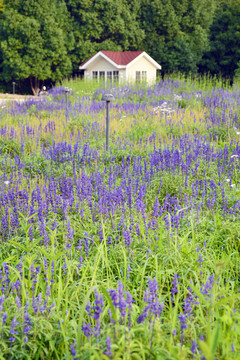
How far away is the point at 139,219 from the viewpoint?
12.4 ft

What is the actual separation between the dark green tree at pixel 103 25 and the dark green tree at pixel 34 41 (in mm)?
1178

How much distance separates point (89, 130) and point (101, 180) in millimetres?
3671

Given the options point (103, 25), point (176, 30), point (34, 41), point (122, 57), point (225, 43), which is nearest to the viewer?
point (122, 57)

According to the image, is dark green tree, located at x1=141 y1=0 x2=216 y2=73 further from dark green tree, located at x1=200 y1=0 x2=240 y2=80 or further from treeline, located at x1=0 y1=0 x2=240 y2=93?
dark green tree, located at x1=200 y1=0 x2=240 y2=80

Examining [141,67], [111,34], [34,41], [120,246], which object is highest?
[111,34]

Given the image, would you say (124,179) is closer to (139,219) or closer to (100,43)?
(139,219)

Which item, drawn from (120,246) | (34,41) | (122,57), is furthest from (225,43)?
(120,246)

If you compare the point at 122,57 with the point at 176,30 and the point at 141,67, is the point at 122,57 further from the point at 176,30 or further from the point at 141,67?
the point at 176,30

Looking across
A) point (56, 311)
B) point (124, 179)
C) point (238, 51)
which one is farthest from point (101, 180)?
point (238, 51)

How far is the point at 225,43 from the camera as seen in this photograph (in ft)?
113

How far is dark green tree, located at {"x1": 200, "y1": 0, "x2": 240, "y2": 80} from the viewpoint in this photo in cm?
3366

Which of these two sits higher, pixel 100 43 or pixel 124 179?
pixel 100 43

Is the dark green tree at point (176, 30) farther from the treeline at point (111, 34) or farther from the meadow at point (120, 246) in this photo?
the meadow at point (120, 246)

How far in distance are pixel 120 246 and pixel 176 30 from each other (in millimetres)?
37021
